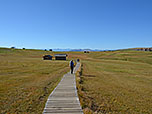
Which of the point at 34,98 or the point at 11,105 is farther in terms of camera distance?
the point at 34,98

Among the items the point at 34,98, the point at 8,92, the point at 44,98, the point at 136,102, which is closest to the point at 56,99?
the point at 44,98

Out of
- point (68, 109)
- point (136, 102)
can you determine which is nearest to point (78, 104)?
point (68, 109)

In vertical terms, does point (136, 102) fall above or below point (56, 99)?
below

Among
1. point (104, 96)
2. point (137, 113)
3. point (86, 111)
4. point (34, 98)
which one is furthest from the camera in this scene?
point (104, 96)

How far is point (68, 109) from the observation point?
22.0ft

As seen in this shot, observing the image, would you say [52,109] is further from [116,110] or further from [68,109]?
[116,110]

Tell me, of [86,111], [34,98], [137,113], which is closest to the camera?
[86,111]

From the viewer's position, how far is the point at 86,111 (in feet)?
21.6

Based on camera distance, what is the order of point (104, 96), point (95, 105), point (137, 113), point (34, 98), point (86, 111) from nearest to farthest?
1. point (86, 111)
2. point (137, 113)
3. point (95, 105)
4. point (34, 98)
5. point (104, 96)

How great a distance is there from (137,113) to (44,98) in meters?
6.21

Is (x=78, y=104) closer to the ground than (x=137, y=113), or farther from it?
farther from it

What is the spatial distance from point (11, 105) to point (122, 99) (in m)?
7.88

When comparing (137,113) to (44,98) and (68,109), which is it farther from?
(44,98)

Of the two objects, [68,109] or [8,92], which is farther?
[8,92]
